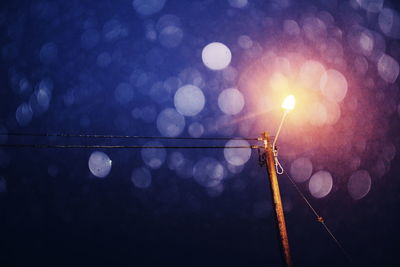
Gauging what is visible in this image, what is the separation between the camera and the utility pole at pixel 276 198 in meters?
6.64

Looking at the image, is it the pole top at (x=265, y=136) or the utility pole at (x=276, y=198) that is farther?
the pole top at (x=265, y=136)

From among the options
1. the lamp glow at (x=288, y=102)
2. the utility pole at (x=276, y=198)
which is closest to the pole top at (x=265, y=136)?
the utility pole at (x=276, y=198)

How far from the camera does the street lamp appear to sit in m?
6.67

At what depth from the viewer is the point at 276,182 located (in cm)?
734

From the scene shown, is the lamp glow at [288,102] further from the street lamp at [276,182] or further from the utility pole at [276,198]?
the utility pole at [276,198]

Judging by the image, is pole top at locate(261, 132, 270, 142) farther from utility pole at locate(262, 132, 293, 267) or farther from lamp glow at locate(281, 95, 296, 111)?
lamp glow at locate(281, 95, 296, 111)

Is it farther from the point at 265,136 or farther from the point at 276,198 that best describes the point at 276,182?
the point at 265,136

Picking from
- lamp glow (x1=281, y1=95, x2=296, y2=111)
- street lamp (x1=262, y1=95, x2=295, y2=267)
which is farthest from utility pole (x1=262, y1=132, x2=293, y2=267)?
lamp glow (x1=281, y1=95, x2=296, y2=111)

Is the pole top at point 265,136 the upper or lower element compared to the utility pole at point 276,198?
upper

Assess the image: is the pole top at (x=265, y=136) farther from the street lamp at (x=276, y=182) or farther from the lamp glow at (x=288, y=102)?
the lamp glow at (x=288, y=102)

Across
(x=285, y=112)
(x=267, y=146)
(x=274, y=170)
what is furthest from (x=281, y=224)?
(x=285, y=112)

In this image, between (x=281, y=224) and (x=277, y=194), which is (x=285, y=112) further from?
(x=281, y=224)

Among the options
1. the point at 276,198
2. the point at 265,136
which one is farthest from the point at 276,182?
the point at 265,136

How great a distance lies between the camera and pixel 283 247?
666 cm
